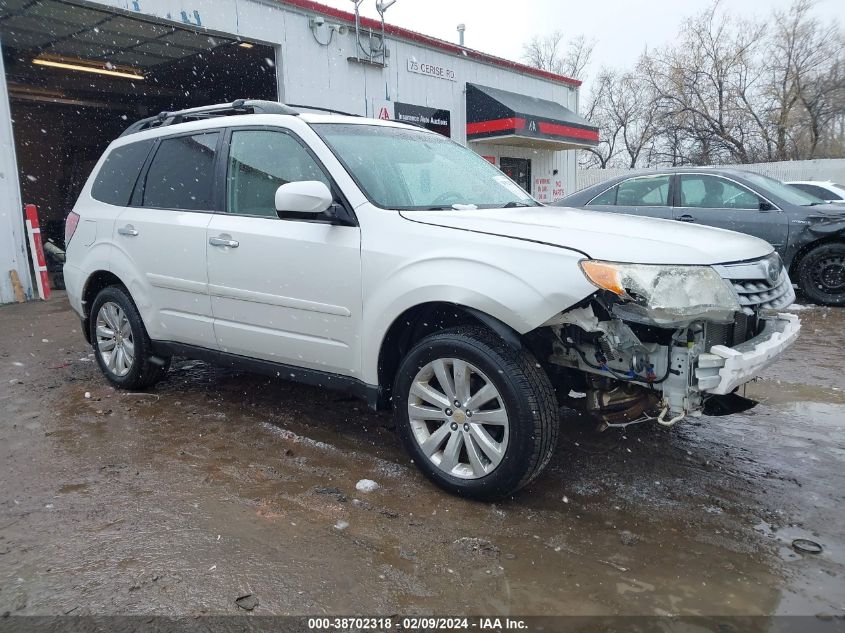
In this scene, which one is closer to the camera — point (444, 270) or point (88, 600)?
point (88, 600)

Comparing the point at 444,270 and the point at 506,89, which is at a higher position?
the point at 506,89

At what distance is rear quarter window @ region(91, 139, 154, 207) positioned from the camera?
4.59 meters

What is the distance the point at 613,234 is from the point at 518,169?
17075mm

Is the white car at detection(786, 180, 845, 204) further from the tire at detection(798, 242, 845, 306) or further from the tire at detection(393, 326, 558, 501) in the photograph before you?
the tire at detection(393, 326, 558, 501)

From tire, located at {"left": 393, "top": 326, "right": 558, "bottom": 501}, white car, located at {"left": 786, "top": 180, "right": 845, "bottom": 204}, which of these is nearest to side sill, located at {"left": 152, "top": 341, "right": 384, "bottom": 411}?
tire, located at {"left": 393, "top": 326, "right": 558, "bottom": 501}

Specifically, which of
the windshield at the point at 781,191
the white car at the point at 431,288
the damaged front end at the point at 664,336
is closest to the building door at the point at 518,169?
the windshield at the point at 781,191

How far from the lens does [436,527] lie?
275 centimetres

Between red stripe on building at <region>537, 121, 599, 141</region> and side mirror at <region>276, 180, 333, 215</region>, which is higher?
red stripe on building at <region>537, 121, 599, 141</region>

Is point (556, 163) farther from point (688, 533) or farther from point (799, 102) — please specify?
point (688, 533)

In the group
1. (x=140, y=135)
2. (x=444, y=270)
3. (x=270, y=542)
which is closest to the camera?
(x=270, y=542)

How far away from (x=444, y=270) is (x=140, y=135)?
3038 mm

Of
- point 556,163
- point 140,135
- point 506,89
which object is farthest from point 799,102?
point 140,135

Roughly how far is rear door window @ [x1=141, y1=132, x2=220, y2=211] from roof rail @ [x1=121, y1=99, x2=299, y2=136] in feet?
0.80

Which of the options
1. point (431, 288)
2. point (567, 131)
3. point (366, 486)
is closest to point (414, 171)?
point (431, 288)
